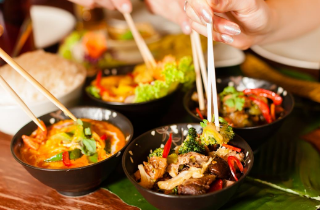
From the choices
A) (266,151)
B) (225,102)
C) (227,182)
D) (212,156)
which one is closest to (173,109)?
(225,102)

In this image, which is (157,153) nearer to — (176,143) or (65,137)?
(176,143)

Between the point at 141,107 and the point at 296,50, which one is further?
the point at 296,50

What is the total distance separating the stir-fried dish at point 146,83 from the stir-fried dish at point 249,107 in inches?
10.9

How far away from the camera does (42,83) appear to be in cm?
237

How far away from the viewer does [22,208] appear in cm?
178

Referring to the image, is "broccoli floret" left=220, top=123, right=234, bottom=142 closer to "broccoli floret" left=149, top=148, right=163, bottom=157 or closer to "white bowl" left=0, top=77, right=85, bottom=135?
"broccoli floret" left=149, top=148, right=163, bottom=157

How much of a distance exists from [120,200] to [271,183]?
33.2 inches

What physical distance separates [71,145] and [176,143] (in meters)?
0.58

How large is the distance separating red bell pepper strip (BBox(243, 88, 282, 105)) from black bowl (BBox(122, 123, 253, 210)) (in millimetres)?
580

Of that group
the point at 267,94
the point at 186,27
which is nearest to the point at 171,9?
the point at 186,27

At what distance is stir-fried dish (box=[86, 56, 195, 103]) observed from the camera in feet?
7.45

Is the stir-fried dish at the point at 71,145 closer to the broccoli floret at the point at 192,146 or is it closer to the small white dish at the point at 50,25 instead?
the broccoli floret at the point at 192,146

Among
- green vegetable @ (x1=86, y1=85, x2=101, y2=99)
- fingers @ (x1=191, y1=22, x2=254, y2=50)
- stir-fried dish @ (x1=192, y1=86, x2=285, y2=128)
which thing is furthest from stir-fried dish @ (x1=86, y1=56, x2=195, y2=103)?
fingers @ (x1=191, y1=22, x2=254, y2=50)

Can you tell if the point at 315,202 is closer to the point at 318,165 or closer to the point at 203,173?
the point at 318,165
